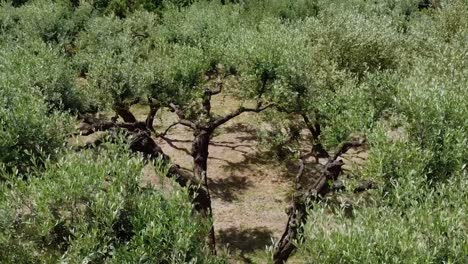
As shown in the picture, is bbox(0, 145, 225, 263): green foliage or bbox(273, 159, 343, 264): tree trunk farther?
bbox(273, 159, 343, 264): tree trunk

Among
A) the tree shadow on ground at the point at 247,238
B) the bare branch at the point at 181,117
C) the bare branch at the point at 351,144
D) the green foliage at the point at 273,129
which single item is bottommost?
the tree shadow on ground at the point at 247,238

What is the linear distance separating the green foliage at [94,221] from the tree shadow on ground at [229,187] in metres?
12.5

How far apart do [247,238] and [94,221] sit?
11.3 metres

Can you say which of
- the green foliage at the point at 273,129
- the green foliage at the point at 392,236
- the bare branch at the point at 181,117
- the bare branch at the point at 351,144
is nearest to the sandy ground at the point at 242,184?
the green foliage at the point at 273,129

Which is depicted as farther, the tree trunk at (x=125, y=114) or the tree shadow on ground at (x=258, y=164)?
the tree shadow on ground at (x=258, y=164)

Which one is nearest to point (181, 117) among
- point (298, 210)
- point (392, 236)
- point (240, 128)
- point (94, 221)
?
point (298, 210)

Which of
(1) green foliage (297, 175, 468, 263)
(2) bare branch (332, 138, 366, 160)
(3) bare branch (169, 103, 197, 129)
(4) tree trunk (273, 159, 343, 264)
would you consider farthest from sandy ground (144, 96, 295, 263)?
(1) green foliage (297, 175, 468, 263)

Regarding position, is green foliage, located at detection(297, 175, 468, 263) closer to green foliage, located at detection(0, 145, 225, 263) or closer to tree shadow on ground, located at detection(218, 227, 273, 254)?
green foliage, located at detection(0, 145, 225, 263)

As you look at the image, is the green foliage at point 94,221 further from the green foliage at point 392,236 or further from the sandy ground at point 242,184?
the sandy ground at point 242,184

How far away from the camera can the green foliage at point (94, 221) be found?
30.6 feet

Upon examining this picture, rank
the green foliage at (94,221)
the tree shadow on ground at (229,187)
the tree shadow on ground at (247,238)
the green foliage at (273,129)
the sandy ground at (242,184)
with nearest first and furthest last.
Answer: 1. the green foliage at (94,221)
2. the green foliage at (273,129)
3. the tree shadow on ground at (247,238)
4. the sandy ground at (242,184)
5. the tree shadow on ground at (229,187)

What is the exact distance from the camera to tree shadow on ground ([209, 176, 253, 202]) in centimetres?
2292

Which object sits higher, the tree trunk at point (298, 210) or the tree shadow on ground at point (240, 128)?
the tree trunk at point (298, 210)

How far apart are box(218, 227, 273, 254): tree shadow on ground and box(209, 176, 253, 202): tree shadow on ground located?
2.52 metres
